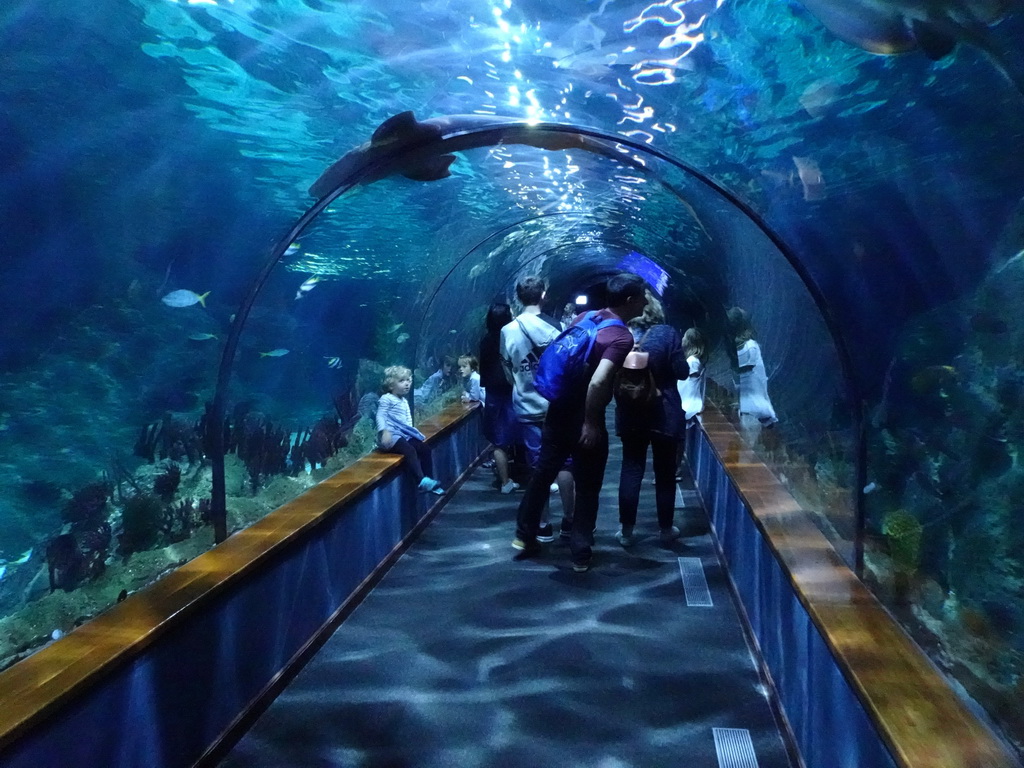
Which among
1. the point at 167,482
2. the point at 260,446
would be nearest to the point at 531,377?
the point at 260,446

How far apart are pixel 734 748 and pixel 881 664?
1.08 metres

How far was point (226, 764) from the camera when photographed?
3.38m

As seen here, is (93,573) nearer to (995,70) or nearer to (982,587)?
(982,587)

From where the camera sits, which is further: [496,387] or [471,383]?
[471,383]

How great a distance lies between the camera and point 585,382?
17.1 feet

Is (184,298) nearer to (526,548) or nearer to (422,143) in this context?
(422,143)

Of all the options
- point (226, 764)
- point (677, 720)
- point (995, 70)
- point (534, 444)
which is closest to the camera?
point (995, 70)

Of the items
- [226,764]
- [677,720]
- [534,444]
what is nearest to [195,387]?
[226,764]

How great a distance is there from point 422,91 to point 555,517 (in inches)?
167

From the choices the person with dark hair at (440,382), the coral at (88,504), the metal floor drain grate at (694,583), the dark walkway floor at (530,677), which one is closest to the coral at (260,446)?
the dark walkway floor at (530,677)

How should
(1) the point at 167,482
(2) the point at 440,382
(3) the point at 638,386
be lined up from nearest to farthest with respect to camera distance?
1. (1) the point at 167,482
2. (3) the point at 638,386
3. (2) the point at 440,382

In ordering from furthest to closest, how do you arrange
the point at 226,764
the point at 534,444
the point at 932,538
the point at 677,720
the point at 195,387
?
the point at 534,444
the point at 195,387
the point at 677,720
the point at 226,764
the point at 932,538

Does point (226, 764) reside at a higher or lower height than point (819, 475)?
lower

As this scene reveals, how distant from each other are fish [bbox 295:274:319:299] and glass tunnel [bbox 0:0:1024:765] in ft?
1.28
